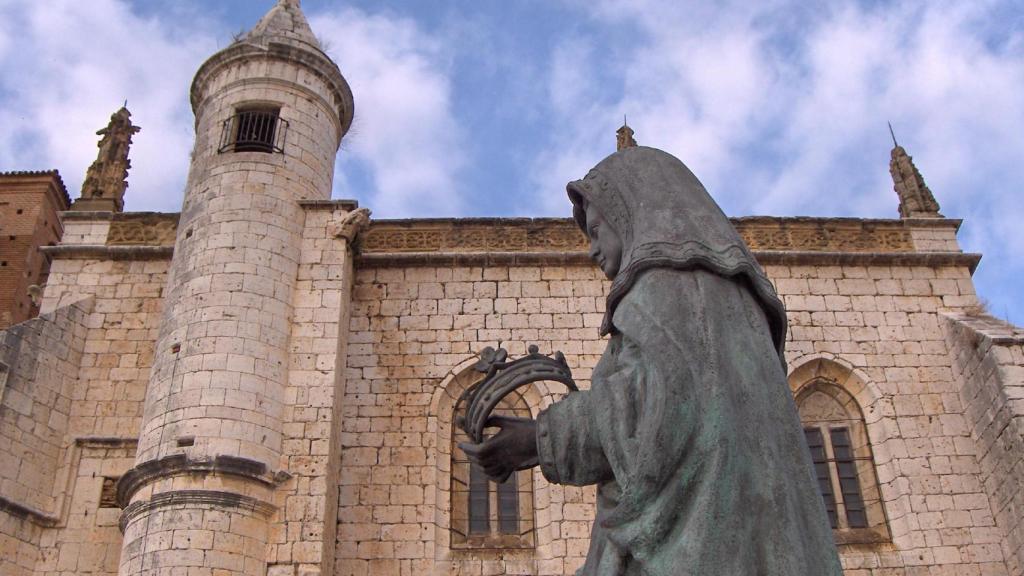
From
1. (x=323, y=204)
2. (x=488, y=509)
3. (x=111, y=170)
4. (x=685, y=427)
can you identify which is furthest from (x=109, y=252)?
(x=685, y=427)

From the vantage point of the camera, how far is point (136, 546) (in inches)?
375

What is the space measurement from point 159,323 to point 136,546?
10.6 ft

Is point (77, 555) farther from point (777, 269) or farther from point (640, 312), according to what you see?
point (640, 312)

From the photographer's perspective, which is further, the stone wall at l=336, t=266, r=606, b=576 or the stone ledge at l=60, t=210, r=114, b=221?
the stone ledge at l=60, t=210, r=114, b=221

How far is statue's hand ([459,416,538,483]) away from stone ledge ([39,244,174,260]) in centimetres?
1108

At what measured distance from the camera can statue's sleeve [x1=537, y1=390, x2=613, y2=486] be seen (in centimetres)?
253

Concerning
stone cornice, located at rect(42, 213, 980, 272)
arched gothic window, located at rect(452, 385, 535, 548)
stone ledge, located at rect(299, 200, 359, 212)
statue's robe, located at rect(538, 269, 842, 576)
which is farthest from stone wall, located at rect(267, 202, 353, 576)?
statue's robe, located at rect(538, 269, 842, 576)

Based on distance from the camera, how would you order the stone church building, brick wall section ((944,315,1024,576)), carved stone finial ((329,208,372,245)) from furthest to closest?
carved stone finial ((329,208,372,245)) < brick wall section ((944,315,1024,576)) < the stone church building

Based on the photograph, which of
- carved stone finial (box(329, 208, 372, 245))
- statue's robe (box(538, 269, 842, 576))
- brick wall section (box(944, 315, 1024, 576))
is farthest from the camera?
carved stone finial (box(329, 208, 372, 245))

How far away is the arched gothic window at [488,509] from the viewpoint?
11227 mm

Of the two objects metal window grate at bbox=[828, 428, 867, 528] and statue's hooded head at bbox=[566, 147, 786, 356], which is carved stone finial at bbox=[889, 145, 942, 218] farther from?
statue's hooded head at bbox=[566, 147, 786, 356]

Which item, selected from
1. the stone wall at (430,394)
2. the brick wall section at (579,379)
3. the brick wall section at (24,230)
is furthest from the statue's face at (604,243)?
the brick wall section at (24,230)

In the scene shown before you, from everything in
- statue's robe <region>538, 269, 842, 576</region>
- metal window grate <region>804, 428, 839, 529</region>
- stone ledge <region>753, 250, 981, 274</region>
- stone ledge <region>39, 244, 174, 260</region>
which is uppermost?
stone ledge <region>39, 244, 174, 260</region>

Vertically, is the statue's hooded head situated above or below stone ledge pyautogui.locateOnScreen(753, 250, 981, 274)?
below
